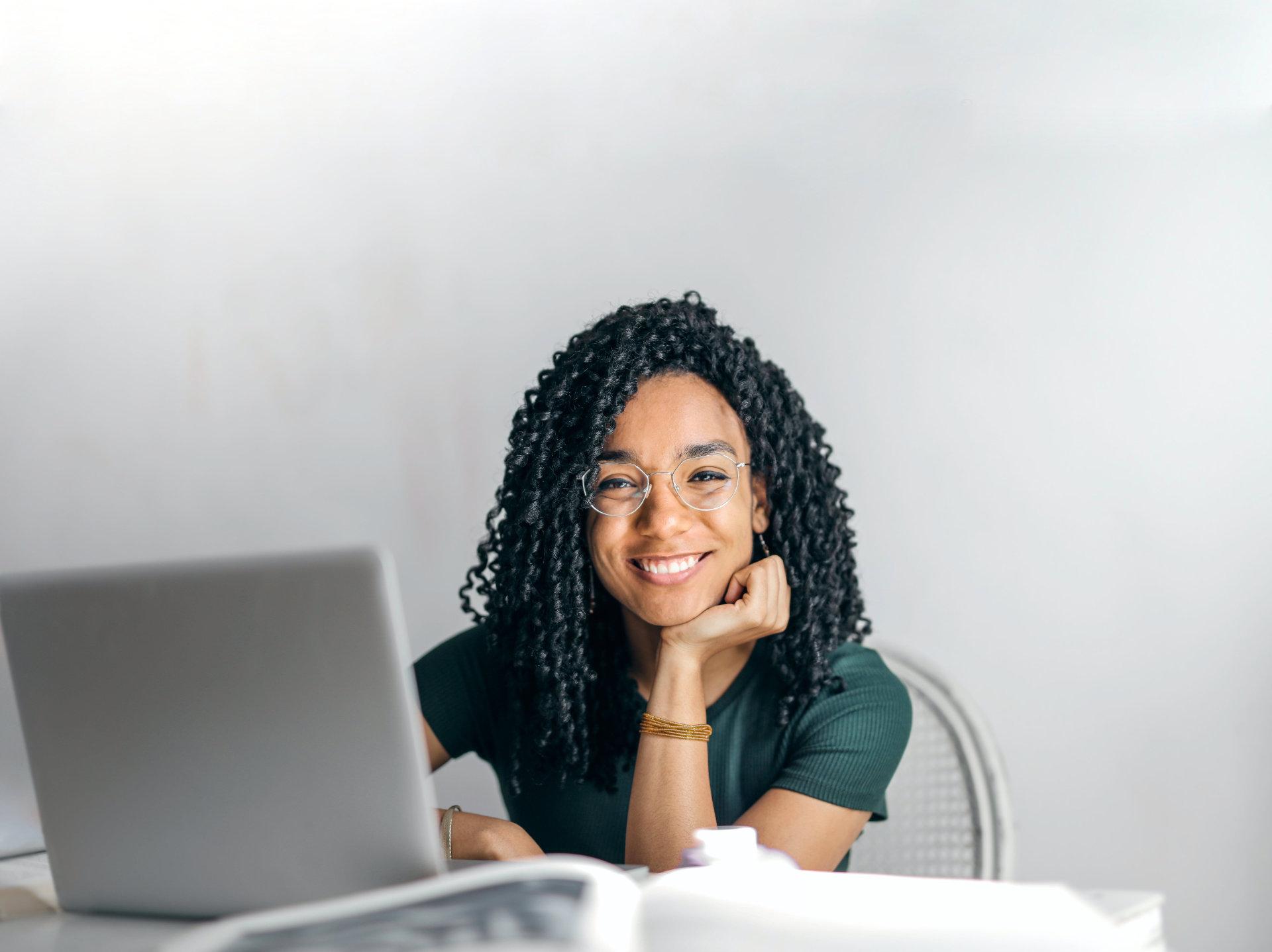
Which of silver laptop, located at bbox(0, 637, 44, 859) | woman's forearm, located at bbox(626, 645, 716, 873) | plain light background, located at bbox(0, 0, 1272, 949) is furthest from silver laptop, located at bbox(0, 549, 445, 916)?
plain light background, located at bbox(0, 0, 1272, 949)

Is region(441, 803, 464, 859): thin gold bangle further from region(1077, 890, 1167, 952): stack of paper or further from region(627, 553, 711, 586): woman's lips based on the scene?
region(1077, 890, 1167, 952): stack of paper

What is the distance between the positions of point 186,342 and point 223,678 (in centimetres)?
206

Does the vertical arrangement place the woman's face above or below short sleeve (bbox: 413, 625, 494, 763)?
above

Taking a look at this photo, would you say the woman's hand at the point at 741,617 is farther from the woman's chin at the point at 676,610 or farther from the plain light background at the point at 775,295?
the plain light background at the point at 775,295

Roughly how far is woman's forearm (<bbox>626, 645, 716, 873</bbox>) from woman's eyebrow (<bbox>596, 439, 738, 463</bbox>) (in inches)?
9.3

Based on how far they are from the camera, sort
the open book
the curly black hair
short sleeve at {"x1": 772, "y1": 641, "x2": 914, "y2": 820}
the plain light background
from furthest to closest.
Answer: the plain light background < the curly black hair < short sleeve at {"x1": 772, "y1": 641, "x2": 914, "y2": 820} < the open book

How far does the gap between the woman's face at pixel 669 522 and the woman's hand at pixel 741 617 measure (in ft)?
0.07

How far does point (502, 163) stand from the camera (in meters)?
2.52

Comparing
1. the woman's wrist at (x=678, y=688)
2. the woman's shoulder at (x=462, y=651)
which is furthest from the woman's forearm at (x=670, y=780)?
the woman's shoulder at (x=462, y=651)

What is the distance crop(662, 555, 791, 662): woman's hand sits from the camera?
4.82 feet

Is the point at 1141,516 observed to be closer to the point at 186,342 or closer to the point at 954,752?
the point at 954,752

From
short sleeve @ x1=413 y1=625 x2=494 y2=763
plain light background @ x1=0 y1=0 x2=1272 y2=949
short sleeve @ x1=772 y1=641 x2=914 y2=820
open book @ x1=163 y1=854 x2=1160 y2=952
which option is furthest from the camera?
plain light background @ x1=0 y1=0 x2=1272 y2=949

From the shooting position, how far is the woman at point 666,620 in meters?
1.46

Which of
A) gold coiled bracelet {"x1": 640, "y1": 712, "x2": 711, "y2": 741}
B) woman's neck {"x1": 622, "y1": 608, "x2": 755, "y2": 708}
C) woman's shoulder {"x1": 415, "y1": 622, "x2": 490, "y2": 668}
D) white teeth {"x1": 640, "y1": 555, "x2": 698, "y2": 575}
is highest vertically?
white teeth {"x1": 640, "y1": 555, "x2": 698, "y2": 575}
